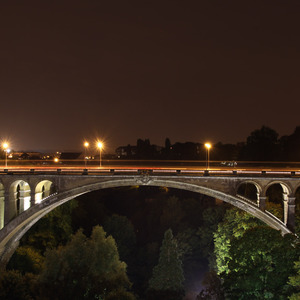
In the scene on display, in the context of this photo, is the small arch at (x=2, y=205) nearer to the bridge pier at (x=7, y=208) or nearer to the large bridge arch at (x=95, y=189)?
the bridge pier at (x=7, y=208)

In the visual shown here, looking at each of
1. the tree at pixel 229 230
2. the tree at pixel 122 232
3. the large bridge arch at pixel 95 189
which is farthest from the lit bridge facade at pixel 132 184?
the tree at pixel 122 232

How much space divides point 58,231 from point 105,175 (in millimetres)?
12272

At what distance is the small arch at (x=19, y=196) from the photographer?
85.9 ft

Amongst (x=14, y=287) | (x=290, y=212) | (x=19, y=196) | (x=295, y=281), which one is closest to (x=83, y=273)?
(x=14, y=287)

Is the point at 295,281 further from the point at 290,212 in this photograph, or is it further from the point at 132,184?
the point at 132,184

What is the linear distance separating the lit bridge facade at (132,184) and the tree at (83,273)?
13.1ft

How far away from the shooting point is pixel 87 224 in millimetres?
47000

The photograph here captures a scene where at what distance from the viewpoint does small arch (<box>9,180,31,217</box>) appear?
26.2 m

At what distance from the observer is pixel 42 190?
94.0ft

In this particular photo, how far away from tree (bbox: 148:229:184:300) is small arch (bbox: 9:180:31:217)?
16054mm

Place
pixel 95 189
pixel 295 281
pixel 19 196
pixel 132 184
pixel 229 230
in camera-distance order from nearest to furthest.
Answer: pixel 295 281
pixel 132 184
pixel 95 189
pixel 19 196
pixel 229 230

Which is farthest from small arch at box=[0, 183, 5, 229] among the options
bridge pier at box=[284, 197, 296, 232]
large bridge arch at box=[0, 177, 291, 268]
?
bridge pier at box=[284, 197, 296, 232]

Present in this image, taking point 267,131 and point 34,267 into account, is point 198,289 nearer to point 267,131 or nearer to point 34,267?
point 34,267

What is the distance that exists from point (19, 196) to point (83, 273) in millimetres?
9196
